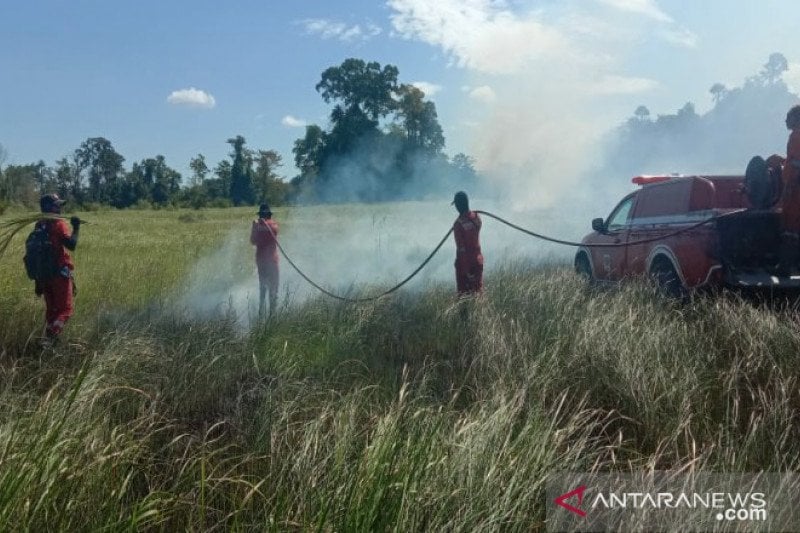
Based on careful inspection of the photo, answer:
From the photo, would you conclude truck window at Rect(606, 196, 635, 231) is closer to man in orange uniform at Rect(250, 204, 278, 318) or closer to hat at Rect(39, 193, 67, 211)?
man in orange uniform at Rect(250, 204, 278, 318)

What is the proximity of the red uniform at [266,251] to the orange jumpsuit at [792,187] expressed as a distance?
20.4ft

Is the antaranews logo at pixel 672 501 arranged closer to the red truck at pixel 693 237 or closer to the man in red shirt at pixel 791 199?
the red truck at pixel 693 237

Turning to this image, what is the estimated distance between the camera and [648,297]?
591cm

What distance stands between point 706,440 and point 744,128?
33675mm

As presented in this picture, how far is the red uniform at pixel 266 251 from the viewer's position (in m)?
8.76

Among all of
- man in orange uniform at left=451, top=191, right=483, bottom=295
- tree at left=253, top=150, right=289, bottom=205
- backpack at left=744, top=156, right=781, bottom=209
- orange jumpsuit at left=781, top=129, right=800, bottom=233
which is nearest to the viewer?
orange jumpsuit at left=781, top=129, right=800, bottom=233

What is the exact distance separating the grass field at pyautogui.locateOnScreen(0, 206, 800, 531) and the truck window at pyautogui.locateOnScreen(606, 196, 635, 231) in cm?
121

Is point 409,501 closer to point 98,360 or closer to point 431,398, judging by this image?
point 431,398

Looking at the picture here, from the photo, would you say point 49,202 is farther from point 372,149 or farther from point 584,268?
point 372,149

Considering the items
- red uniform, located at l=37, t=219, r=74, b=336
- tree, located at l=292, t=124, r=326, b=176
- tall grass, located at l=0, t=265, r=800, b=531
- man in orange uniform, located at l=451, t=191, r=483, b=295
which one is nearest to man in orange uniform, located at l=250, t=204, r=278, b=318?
tall grass, located at l=0, t=265, r=800, b=531

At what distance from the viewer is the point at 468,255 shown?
22.1ft

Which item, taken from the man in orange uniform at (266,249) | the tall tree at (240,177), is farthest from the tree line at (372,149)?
the tall tree at (240,177)

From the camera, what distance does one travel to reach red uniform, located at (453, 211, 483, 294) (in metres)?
6.73

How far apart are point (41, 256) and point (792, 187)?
710cm
